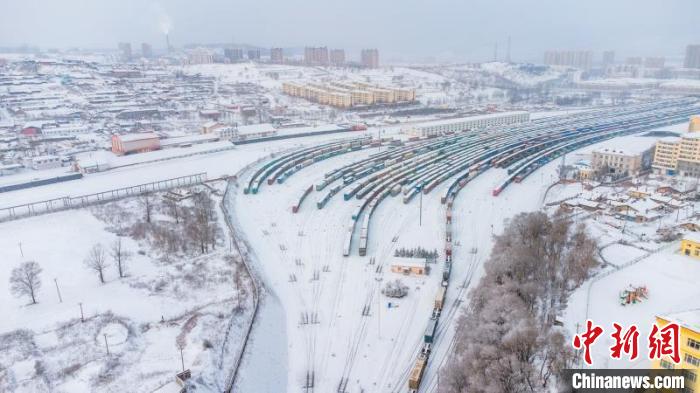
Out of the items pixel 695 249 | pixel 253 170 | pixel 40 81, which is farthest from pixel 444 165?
pixel 40 81

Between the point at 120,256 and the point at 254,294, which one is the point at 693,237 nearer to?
the point at 254,294

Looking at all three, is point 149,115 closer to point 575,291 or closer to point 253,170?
point 253,170

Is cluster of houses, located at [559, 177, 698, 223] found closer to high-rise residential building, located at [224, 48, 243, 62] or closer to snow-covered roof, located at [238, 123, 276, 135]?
snow-covered roof, located at [238, 123, 276, 135]

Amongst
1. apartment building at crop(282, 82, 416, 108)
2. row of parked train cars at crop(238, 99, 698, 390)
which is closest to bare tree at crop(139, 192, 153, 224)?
row of parked train cars at crop(238, 99, 698, 390)

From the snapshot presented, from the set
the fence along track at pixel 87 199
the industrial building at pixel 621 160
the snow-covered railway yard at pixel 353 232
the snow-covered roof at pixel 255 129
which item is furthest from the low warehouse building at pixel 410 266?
the snow-covered roof at pixel 255 129

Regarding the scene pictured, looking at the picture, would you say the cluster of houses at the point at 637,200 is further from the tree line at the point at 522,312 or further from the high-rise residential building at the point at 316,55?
the high-rise residential building at the point at 316,55

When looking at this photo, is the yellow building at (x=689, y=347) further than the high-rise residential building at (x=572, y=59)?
No

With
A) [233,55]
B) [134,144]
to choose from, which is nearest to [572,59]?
[233,55]
